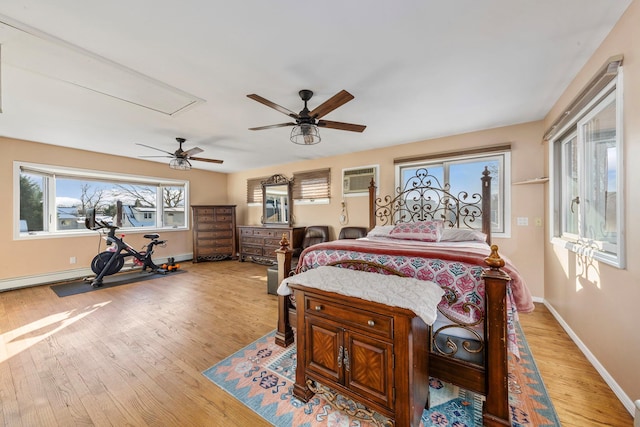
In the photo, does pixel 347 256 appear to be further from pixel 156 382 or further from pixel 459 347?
pixel 156 382

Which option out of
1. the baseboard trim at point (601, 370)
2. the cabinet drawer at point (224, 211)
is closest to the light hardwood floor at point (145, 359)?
the baseboard trim at point (601, 370)

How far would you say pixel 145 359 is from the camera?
2059 millimetres

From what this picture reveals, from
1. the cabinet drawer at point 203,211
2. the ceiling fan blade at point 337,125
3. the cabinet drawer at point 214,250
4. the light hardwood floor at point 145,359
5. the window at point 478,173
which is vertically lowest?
the light hardwood floor at point 145,359

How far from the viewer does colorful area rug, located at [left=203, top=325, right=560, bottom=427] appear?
4.73 feet

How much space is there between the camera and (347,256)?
2.17 meters

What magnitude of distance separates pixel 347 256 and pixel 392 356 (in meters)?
0.98

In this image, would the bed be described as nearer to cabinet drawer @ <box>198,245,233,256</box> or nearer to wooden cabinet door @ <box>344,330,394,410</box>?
wooden cabinet door @ <box>344,330,394,410</box>

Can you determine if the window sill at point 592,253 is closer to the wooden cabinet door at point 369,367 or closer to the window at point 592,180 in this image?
the window at point 592,180

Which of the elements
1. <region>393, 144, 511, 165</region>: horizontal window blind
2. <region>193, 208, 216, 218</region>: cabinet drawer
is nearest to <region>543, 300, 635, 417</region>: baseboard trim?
<region>393, 144, 511, 165</region>: horizontal window blind

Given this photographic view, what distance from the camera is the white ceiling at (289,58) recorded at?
152 cm

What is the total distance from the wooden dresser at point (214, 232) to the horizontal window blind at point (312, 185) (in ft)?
6.56

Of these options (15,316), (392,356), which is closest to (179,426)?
(392,356)

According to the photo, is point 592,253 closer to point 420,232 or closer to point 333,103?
point 420,232

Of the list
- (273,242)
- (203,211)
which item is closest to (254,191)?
(203,211)
